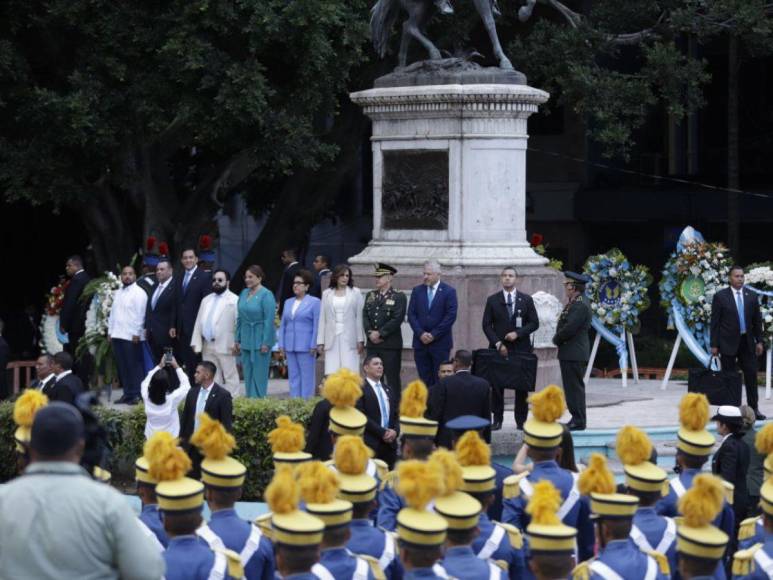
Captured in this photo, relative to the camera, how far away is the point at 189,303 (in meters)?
19.1

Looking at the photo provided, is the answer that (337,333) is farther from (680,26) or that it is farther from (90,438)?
(680,26)

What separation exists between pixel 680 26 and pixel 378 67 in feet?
15.1

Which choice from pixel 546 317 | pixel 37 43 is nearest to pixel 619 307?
pixel 546 317

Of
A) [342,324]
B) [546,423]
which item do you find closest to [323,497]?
[546,423]

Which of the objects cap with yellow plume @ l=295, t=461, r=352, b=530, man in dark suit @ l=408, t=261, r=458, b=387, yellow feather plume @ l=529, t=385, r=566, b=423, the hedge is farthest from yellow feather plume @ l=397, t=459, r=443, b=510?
man in dark suit @ l=408, t=261, r=458, b=387

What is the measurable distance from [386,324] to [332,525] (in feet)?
29.6

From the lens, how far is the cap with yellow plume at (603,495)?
8586 millimetres

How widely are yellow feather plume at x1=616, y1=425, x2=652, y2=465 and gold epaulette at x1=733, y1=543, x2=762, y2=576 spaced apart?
74cm

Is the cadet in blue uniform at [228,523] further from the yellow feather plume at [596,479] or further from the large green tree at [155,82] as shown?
the large green tree at [155,82]

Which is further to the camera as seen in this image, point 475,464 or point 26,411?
point 26,411

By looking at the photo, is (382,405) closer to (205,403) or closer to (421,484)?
(205,403)

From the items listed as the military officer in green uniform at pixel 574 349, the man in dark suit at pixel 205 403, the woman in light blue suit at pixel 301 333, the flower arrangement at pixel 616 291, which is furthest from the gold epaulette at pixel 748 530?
the flower arrangement at pixel 616 291

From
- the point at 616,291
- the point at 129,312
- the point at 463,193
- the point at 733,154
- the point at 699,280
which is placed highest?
the point at 733,154

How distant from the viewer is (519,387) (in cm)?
1669
